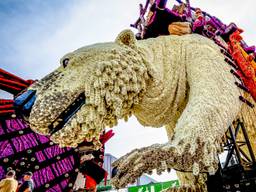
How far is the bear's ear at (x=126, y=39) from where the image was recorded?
4.15ft

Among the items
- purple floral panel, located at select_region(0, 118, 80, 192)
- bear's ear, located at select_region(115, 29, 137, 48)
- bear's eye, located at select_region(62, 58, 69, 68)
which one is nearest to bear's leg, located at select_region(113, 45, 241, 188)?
bear's ear, located at select_region(115, 29, 137, 48)

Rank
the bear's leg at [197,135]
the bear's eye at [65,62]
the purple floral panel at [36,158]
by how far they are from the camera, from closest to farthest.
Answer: the bear's leg at [197,135], the bear's eye at [65,62], the purple floral panel at [36,158]

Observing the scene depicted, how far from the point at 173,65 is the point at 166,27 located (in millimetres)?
568

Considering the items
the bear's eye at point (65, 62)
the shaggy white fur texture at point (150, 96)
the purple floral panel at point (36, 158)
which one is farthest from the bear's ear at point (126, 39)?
the purple floral panel at point (36, 158)

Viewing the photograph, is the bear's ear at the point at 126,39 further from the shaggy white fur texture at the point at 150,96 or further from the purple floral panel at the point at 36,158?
the purple floral panel at the point at 36,158

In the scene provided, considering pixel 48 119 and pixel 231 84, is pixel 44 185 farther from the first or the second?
pixel 231 84

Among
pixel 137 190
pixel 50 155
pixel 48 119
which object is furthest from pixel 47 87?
pixel 137 190

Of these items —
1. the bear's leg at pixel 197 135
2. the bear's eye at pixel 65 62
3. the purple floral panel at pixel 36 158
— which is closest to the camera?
the bear's leg at pixel 197 135

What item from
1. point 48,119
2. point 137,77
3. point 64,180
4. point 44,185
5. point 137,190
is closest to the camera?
point 48,119

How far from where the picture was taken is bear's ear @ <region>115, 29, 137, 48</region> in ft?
4.15

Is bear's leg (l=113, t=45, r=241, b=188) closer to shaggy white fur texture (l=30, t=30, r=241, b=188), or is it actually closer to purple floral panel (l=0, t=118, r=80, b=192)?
shaggy white fur texture (l=30, t=30, r=241, b=188)

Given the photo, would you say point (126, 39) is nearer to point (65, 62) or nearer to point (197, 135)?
point (65, 62)

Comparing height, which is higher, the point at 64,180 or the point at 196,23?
the point at 196,23

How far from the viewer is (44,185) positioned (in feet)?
11.3
